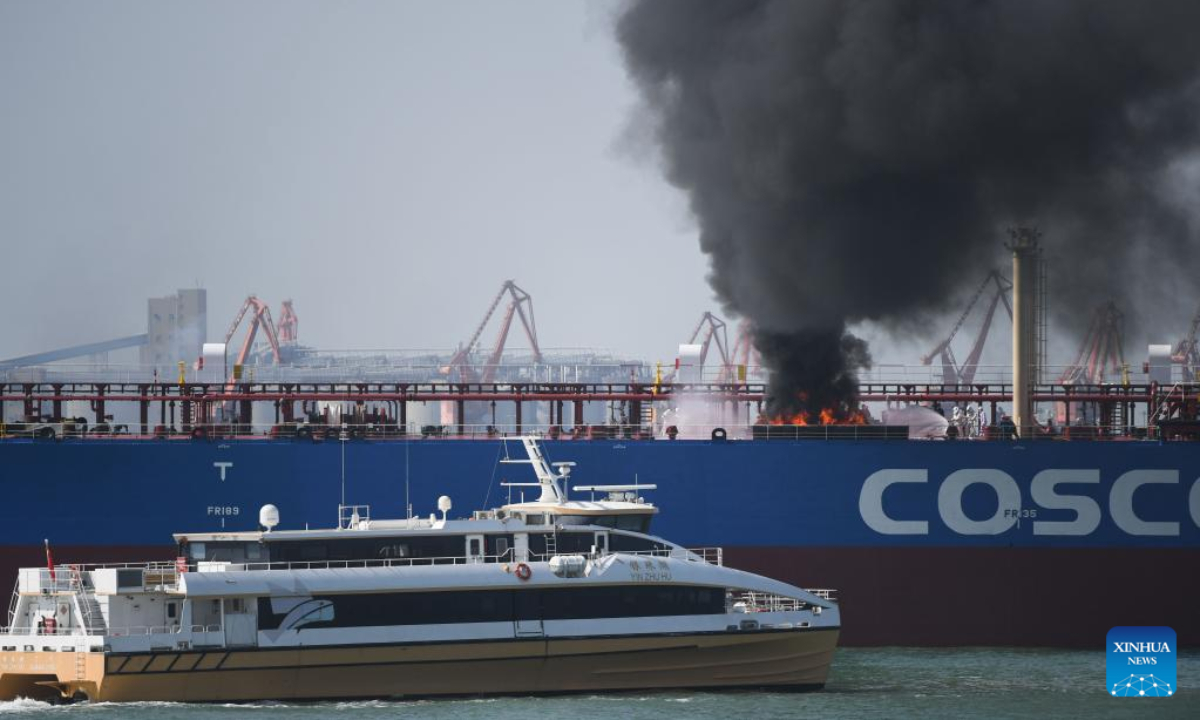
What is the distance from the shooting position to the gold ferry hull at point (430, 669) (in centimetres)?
3170

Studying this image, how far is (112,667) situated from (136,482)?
12.0 m

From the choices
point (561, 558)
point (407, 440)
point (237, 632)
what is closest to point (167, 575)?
point (237, 632)

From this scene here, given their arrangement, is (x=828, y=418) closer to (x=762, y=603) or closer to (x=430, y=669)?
(x=762, y=603)

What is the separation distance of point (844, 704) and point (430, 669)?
6827mm

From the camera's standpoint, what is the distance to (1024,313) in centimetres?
4628

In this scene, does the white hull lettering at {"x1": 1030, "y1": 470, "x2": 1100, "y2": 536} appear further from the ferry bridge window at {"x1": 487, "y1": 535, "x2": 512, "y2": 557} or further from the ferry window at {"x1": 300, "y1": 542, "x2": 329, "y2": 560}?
the ferry window at {"x1": 300, "y1": 542, "x2": 329, "y2": 560}

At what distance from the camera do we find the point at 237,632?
32344 mm

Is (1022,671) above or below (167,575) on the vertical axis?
below

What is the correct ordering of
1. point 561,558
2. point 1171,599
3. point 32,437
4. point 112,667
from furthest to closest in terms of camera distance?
1. point 32,437
2. point 1171,599
3. point 561,558
4. point 112,667

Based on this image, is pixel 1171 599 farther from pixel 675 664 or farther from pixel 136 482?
pixel 136 482

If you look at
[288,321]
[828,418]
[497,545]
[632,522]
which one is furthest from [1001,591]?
[288,321]

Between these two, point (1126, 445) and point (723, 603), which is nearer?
point (723, 603)

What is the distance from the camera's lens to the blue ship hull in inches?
1641

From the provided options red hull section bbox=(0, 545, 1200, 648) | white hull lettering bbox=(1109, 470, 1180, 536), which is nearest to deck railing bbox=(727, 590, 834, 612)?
red hull section bbox=(0, 545, 1200, 648)
